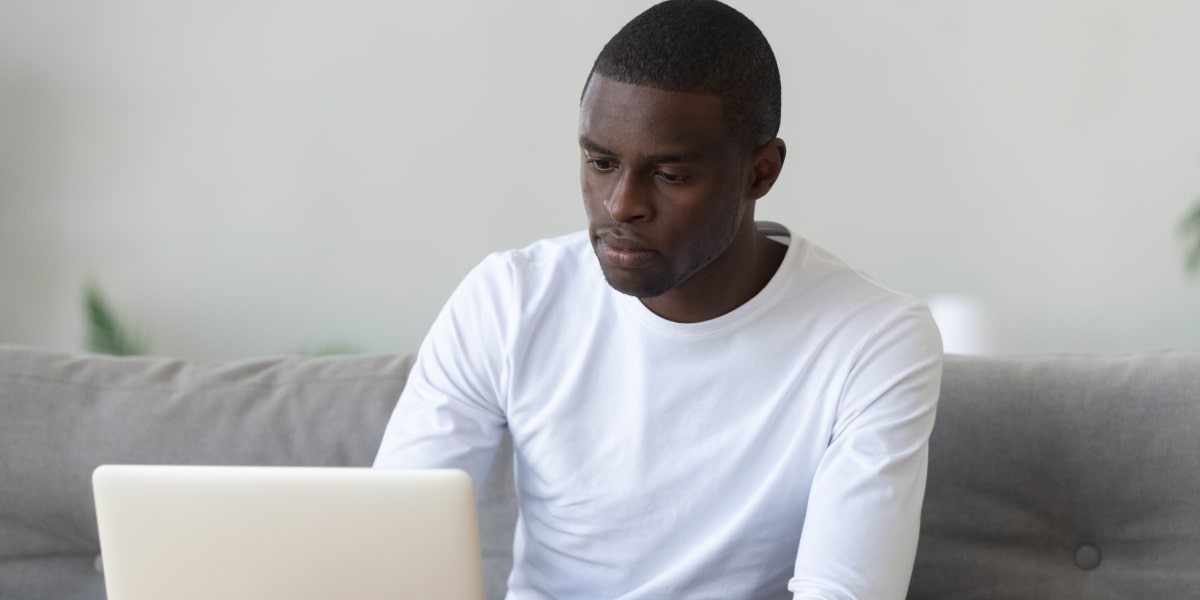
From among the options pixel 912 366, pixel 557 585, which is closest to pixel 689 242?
pixel 912 366

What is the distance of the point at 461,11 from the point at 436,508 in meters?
1.83

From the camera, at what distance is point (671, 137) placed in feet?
4.41

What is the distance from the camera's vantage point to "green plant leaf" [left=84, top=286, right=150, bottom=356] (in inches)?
108

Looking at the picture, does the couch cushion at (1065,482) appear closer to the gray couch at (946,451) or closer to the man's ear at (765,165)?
the gray couch at (946,451)

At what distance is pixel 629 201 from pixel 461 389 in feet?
1.27

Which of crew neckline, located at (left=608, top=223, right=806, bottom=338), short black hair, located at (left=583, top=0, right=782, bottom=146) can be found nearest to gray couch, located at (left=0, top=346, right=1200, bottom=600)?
crew neckline, located at (left=608, top=223, right=806, bottom=338)

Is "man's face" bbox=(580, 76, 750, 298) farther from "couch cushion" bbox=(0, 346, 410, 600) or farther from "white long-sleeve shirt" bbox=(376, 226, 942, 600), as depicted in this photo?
"couch cushion" bbox=(0, 346, 410, 600)

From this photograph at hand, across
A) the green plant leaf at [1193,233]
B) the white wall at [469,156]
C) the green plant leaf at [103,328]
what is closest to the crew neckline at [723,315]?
the white wall at [469,156]

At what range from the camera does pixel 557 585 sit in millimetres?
1594

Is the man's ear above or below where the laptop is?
above

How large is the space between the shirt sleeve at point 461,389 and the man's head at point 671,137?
25cm

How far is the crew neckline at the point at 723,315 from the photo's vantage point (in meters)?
1.52

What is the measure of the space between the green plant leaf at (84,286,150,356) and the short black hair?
177 cm

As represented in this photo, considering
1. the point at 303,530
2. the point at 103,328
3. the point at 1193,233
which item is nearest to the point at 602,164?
the point at 303,530
